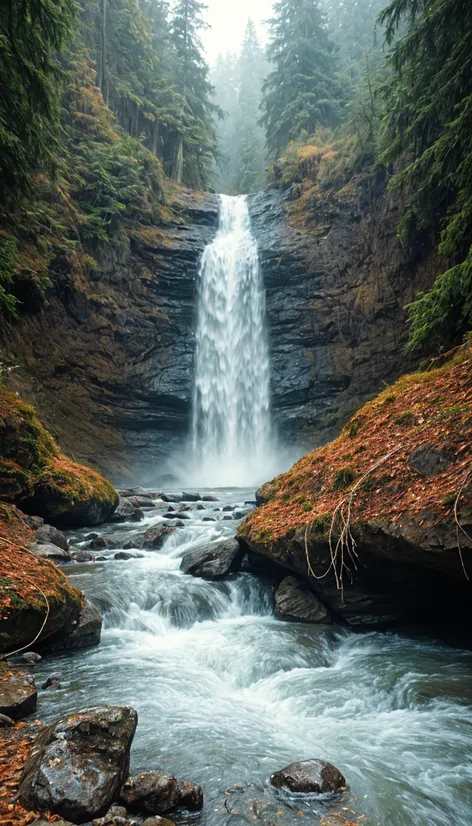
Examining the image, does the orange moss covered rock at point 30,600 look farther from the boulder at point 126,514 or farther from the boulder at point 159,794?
the boulder at point 126,514

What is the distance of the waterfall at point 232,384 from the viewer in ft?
73.9

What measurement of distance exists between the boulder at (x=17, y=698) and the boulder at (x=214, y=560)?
4136mm

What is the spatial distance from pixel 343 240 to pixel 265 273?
4143 mm

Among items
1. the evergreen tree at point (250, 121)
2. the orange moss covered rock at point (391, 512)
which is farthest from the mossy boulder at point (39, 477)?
the evergreen tree at point (250, 121)

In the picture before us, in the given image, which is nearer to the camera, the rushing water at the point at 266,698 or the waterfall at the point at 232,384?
the rushing water at the point at 266,698

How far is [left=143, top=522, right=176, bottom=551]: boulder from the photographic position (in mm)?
9781

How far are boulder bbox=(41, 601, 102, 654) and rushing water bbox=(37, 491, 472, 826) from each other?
159mm

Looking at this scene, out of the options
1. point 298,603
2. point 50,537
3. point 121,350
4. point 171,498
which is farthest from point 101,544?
point 121,350

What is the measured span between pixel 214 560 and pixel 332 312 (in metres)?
16.3

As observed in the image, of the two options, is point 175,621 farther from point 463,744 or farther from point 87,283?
point 87,283

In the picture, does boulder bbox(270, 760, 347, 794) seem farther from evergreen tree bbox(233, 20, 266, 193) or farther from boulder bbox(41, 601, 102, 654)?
evergreen tree bbox(233, 20, 266, 193)

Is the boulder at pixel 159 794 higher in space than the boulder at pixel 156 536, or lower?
lower

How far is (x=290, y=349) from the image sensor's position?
22.3 meters

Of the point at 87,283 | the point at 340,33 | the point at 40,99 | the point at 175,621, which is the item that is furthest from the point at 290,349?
the point at 340,33
